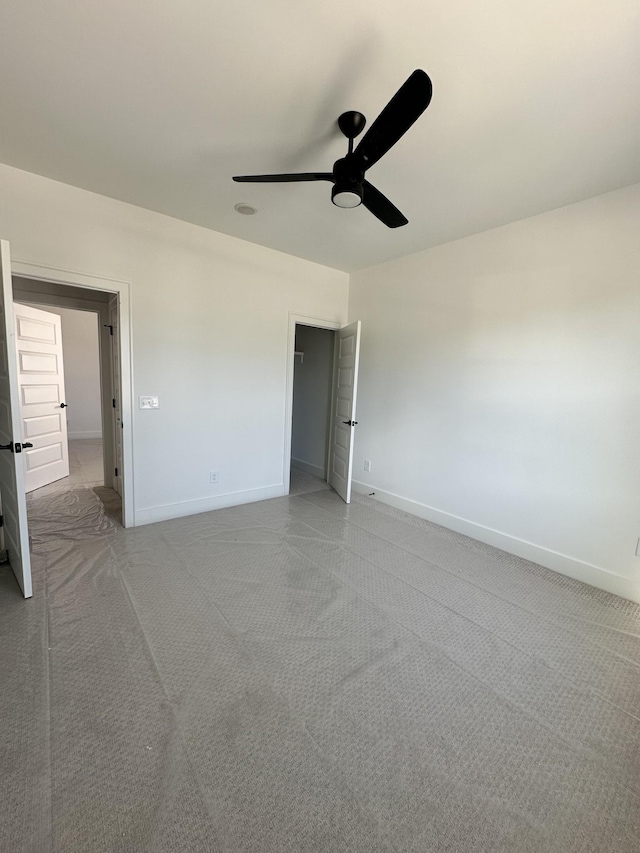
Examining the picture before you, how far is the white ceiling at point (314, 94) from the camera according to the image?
1.30m

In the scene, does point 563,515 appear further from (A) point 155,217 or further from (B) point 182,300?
(A) point 155,217

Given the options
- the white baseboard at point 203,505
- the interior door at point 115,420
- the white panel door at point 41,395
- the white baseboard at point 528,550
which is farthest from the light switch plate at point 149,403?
the white baseboard at point 528,550

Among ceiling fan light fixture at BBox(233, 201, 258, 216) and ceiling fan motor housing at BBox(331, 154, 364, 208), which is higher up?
ceiling fan light fixture at BBox(233, 201, 258, 216)

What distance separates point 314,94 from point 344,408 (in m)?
2.80

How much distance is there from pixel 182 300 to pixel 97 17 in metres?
1.86

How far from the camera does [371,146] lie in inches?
59.4

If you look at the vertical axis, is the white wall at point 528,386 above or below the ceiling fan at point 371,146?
below

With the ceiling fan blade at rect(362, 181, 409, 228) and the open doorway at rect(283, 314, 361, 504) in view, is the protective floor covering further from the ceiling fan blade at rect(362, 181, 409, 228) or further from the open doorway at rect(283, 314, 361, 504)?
the ceiling fan blade at rect(362, 181, 409, 228)

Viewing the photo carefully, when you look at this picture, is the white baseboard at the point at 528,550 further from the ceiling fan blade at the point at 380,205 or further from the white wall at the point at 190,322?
the ceiling fan blade at the point at 380,205

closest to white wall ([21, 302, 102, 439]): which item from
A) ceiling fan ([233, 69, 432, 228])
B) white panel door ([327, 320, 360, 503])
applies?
white panel door ([327, 320, 360, 503])

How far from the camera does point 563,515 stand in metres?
2.59

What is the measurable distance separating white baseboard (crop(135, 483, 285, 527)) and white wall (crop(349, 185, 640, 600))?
4.60 ft

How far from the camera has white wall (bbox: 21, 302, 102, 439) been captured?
6.71 m

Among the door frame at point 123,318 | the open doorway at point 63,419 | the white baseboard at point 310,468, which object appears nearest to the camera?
the door frame at point 123,318
